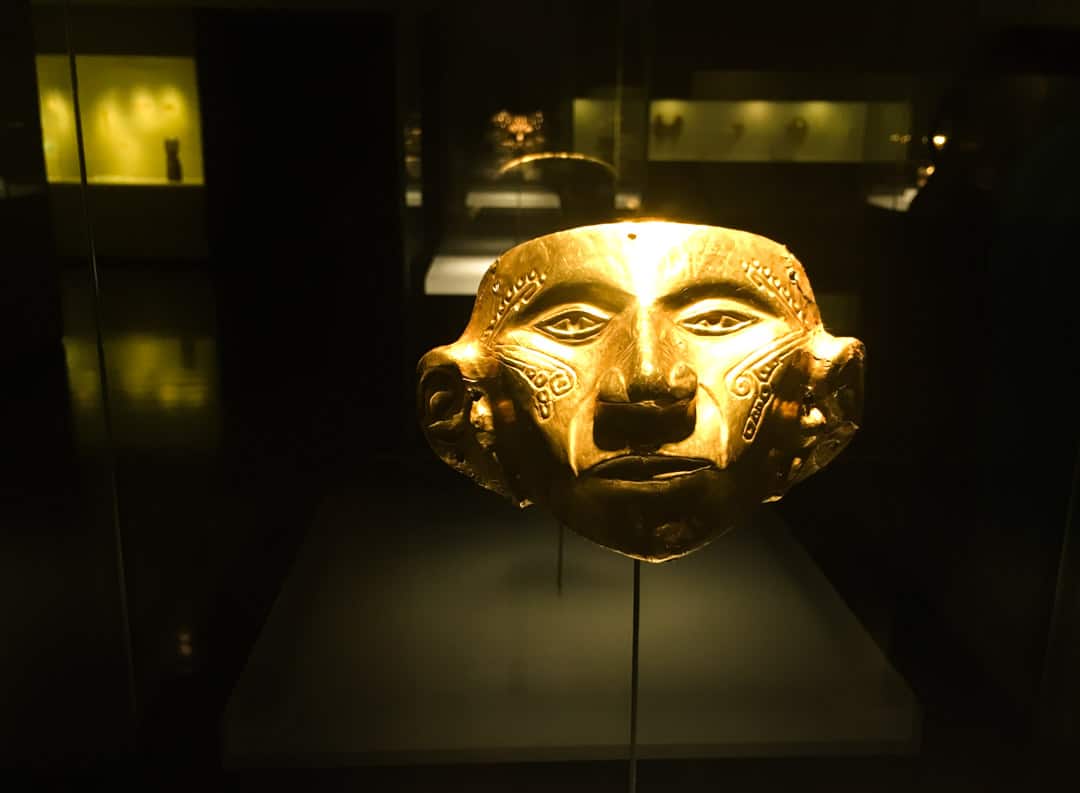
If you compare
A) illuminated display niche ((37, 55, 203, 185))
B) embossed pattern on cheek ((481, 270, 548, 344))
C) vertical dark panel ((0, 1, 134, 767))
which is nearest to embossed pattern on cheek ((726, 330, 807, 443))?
embossed pattern on cheek ((481, 270, 548, 344))

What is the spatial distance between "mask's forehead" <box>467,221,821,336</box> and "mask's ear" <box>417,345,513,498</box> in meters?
0.09

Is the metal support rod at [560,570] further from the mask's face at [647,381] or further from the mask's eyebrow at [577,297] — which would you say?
the mask's eyebrow at [577,297]

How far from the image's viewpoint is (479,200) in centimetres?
211

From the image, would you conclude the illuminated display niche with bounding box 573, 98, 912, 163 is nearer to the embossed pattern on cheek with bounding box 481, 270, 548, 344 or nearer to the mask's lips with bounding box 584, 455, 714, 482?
the embossed pattern on cheek with bounding box 481, 270, 548, 344

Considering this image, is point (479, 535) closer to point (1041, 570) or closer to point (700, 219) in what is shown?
point (700, 219)

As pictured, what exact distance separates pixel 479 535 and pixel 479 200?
1.02 m

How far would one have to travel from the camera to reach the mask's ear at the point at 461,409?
1.52 metres

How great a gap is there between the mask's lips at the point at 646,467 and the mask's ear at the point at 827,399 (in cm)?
27

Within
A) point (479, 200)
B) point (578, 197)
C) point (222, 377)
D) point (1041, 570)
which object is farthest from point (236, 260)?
point (1041, 570)

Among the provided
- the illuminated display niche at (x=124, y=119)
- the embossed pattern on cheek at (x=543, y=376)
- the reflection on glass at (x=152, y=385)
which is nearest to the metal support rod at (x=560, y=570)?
the reflection on glass at (x=152, y=385)

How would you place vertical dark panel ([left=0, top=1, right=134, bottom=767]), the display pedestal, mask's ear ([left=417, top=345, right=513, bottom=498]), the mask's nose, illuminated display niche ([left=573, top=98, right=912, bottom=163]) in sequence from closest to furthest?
the mask's nose < mask's ear ([left=417, top=345, right=513, bottom=498]) < vertical dark panel ([left=0, top=1, right=134, bottom=767]) < illuminated display niche ([left=573, top=98, right=912, bottom=163]) < the display pedestal

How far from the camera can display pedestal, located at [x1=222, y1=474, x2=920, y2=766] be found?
7.25ft

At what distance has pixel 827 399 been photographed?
1.52 m

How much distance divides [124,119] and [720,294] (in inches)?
51.1
